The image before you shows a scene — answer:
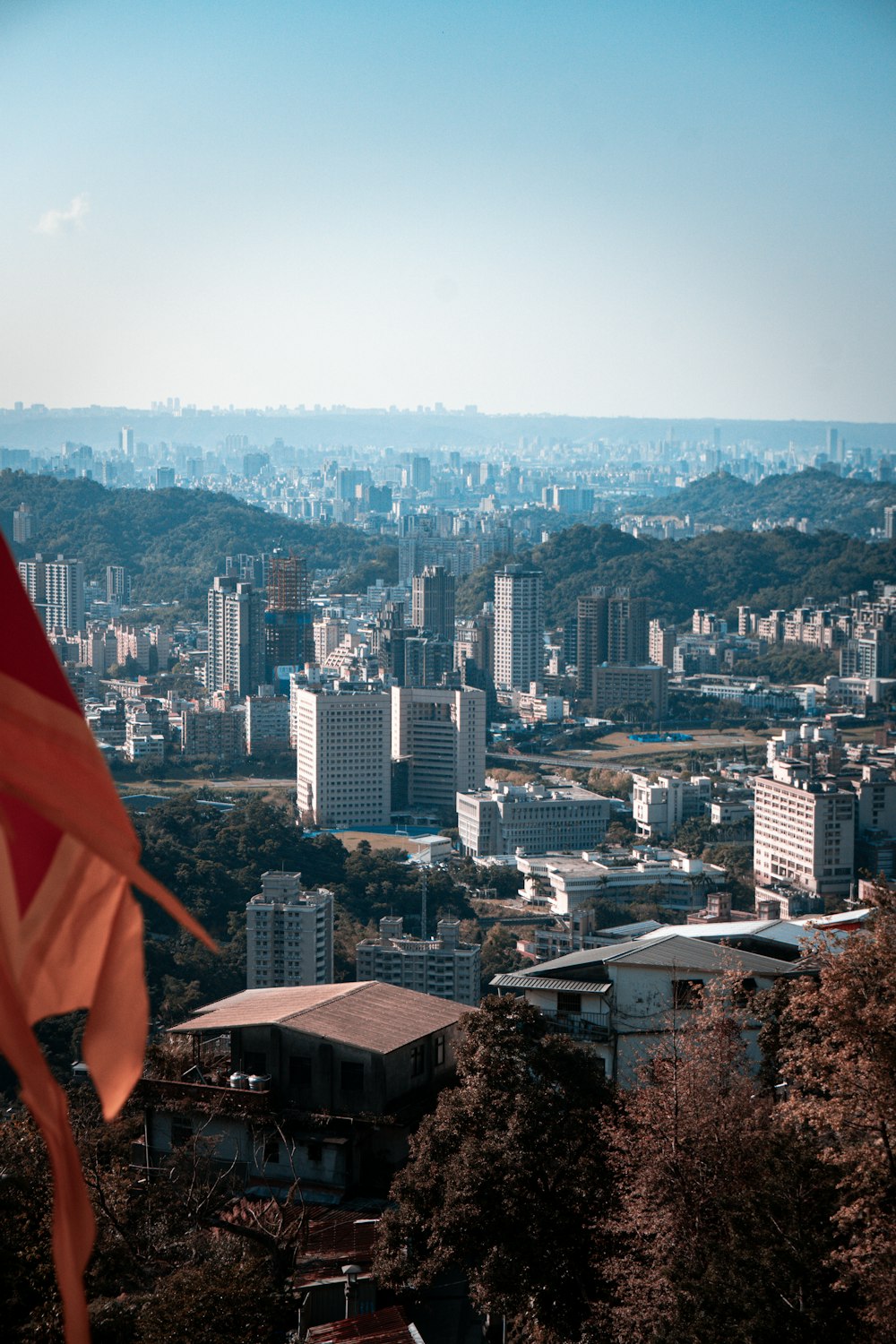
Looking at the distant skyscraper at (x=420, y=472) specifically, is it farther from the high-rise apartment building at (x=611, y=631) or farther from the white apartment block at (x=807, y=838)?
the white apartment block at (x=807, y=838)

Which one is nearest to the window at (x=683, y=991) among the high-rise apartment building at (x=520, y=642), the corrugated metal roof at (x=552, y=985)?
the corrugated metal roof at (x=552, y=985)

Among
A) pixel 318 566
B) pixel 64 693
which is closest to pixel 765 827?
pixel 64 693

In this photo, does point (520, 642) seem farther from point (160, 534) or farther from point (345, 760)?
point (160, 534)

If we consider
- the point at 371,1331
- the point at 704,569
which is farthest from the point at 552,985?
the point at 704,569

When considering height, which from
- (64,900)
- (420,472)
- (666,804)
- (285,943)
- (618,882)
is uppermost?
(420,472)

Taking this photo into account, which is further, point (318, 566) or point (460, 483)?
point (460, 483)

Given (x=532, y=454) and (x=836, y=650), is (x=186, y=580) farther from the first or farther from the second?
(x=532, y=454)
